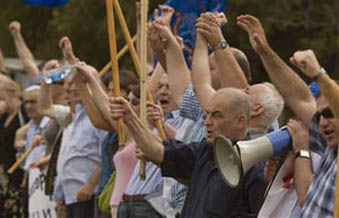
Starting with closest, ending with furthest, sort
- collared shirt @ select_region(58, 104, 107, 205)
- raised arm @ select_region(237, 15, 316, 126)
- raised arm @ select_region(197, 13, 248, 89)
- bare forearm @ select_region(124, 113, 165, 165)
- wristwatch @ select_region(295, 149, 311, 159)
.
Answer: wristwatch @ select_region(295, 149, 311, 159), raised arm @ select_region(237, 15, 316, 126), bare forearm @ select_region(124, 113, 165, 165), raised arm @ select_region(197, 13, 248, 89), collared shirt @ select_region(58, 104, 107, 205)

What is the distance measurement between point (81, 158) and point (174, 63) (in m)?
3.11

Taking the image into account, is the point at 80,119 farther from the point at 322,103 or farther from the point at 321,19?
the point at 321,19

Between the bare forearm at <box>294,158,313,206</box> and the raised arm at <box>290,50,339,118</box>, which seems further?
the bare forearm at <box>294,158,313,206</box>

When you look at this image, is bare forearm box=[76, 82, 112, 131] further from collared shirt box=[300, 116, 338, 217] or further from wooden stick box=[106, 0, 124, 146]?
collared shirt box=[300, 116, 338, 217]

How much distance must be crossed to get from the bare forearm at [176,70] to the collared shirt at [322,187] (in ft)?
7.98

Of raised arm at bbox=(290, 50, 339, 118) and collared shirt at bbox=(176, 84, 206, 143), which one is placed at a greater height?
raised arm at bbox=(290, 50, 339, 118)

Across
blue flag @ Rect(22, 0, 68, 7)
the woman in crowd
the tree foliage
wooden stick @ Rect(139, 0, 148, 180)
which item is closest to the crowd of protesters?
wooden stick @ Rect(139, 0, 148, 180)

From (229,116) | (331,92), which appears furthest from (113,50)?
(331,92)

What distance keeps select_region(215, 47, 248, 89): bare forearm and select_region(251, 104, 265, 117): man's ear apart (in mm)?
400

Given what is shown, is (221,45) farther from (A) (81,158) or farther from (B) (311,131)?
(A) (81,158)

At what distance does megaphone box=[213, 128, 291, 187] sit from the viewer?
25.8ft

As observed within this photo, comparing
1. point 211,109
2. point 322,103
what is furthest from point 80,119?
point 322,103

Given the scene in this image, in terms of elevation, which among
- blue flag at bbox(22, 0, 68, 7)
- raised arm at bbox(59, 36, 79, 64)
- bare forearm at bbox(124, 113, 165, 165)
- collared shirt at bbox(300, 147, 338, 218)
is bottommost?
collared shirt at bbox(300, 147, 338, 218)

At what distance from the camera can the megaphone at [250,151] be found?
25.8 feet
